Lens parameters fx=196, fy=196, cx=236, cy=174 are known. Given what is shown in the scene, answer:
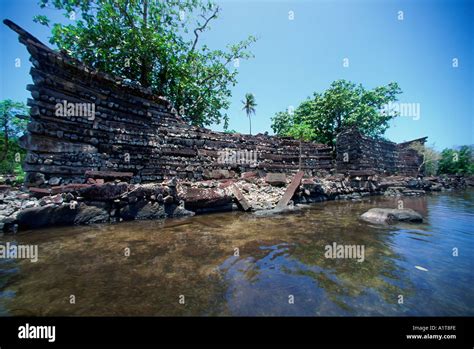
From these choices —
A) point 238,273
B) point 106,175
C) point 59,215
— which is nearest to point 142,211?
point 59,215

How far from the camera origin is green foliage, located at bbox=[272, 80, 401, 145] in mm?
21828

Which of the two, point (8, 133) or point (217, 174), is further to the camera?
point (8, 133)

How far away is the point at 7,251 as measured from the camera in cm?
319

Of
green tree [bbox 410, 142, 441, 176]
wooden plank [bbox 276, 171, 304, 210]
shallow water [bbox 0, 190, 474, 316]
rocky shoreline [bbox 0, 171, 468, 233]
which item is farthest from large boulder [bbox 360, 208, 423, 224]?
green tree [bbox 410, 142, 441, 176]

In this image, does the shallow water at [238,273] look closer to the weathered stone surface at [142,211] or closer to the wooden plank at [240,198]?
the weathered stone surface at [142,211]

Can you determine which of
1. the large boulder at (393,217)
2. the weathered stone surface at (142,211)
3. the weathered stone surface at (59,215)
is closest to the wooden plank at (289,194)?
the large boulder at (393,217)

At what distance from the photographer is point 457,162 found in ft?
79.2

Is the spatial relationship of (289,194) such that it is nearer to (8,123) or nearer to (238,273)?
(238,273)

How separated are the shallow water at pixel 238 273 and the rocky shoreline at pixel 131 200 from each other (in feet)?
1.59

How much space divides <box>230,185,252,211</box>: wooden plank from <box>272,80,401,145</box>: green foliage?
19279 mm

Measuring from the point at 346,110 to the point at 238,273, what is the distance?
81.5 feet
